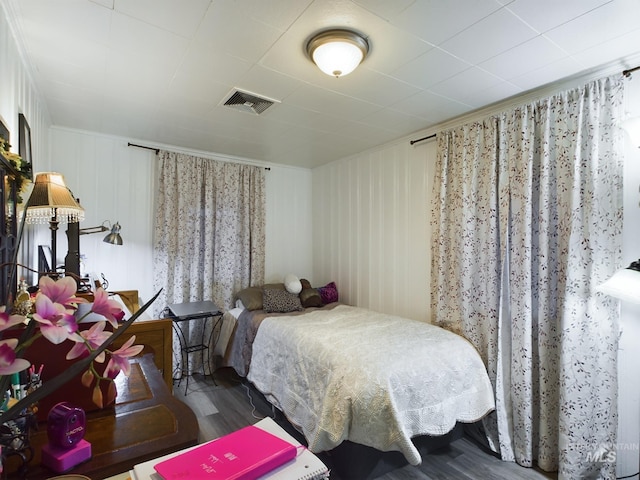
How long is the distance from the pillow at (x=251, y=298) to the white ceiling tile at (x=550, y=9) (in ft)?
10.3

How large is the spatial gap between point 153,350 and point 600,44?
10.0 ft

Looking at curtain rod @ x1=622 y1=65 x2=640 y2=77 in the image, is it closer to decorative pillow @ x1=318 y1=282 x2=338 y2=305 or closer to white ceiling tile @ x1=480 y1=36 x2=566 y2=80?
white ceiling tile @ x1=480 y1=36 x2=566 y2=80

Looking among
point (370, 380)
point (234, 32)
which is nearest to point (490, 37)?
point (234, 32)

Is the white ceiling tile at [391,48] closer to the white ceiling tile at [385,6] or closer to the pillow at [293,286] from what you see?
the white ceiling tile at [385,6]

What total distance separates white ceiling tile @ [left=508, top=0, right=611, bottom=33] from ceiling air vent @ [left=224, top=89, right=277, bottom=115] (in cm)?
160

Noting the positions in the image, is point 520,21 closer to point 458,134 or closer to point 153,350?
point 458,134

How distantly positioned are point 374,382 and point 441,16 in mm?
1937

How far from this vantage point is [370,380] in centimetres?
196

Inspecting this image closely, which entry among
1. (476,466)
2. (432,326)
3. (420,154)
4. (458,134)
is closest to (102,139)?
(420,154)

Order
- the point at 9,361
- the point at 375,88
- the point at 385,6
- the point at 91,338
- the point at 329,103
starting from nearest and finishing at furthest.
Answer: the point at 9,361 < the point at 91,338 < the point at 385,6 < the point at 375,88 < the point at 329,103

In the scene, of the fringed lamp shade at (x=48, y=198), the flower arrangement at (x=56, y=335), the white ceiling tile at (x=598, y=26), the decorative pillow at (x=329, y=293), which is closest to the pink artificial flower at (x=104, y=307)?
the flower arrangement at (x=56, y=335)

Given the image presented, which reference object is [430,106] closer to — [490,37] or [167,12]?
[490,37]

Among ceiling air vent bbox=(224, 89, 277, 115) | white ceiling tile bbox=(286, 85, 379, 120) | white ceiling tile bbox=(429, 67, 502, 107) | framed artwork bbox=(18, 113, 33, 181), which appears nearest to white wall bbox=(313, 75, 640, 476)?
white ceiling tile bbox=(429, 67, 502, 107)

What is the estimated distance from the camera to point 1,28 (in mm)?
1404
